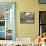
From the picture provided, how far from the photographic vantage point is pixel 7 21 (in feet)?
16.8

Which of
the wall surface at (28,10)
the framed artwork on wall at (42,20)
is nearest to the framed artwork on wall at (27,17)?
the wall surface at (28,10)

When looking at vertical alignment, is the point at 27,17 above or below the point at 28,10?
below

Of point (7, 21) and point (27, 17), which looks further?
point (7, 21)

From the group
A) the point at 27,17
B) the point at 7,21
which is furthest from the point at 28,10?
the point at 7,21

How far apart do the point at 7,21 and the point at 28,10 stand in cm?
86

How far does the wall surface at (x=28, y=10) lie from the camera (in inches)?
196

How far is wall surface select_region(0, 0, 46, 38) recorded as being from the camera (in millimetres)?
4971

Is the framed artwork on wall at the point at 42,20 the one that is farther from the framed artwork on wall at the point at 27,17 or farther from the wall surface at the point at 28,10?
the framed artwork on wall at the point at 27,17

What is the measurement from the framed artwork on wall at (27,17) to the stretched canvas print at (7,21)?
0.32 metres

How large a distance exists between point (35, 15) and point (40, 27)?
1.52ft

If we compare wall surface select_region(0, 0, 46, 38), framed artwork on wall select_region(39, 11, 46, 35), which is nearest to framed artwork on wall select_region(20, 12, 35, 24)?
wall surface select_region(0, 0, 46, 38)

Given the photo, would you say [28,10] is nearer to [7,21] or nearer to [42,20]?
[42,20]

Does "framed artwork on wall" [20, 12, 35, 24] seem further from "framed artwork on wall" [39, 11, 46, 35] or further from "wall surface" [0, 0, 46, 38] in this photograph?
"framed artwork on wall" [39, 11, 46, 35]

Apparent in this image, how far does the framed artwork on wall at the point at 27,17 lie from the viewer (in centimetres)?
500
